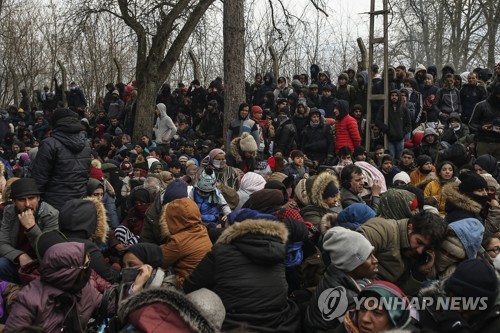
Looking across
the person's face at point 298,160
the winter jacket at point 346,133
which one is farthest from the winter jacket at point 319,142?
the person's face at point 298,160

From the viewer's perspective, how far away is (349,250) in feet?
12.3

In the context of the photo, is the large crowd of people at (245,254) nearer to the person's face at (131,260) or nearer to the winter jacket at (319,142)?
the person's face at (131,260)

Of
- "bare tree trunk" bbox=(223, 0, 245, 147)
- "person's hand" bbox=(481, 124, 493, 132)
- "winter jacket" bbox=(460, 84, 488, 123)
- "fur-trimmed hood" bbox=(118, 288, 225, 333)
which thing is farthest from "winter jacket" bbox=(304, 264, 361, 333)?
"winter jacket" bbox=(460, 84, 488, 123)

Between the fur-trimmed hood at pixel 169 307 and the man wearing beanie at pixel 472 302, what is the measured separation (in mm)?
1324

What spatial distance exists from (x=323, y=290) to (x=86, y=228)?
2.05m

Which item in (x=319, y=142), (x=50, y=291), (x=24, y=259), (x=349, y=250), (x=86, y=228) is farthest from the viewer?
(x=319, y=142)

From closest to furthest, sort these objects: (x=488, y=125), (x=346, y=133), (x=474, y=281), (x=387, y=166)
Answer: (x=474, y=281) < (x=387, y=166) < (x=488, y=125) < (x=346, y=133)

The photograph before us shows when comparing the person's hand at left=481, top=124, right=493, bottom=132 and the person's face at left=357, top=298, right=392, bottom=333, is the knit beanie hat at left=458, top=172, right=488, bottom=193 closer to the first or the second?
the person's face at left=357, top=298, right=392, bottom=333

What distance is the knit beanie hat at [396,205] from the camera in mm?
4672

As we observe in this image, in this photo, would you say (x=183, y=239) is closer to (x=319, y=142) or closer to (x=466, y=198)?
(x=466, y=198)

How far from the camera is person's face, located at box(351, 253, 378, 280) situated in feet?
12.3

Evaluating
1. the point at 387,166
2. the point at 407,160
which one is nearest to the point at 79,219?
the point at 387,166

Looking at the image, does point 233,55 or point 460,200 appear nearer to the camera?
point 460,200

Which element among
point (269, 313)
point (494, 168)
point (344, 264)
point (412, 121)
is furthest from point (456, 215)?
point (412, 121)
